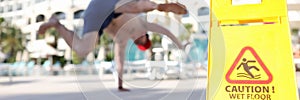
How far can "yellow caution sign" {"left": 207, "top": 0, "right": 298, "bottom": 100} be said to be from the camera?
1323mm

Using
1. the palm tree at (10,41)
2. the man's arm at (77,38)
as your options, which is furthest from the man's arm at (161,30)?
the palm tree at (10,41)

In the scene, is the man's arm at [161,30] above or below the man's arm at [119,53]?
above

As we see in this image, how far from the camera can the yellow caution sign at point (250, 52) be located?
1.32 meters

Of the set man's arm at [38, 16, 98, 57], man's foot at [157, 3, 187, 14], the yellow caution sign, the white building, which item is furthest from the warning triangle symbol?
the white building

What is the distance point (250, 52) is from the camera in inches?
54.7

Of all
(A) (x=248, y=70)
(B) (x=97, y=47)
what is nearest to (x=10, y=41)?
(B) (x=97, y=47)

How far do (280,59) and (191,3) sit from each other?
0.47 metres

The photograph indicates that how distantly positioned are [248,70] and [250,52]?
0.25ft

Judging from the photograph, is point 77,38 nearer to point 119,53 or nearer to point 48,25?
point 48,25

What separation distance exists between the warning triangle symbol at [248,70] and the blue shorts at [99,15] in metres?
0.73

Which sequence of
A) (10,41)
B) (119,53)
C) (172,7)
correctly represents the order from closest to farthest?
(172,7) < (119,53) < (10,41)

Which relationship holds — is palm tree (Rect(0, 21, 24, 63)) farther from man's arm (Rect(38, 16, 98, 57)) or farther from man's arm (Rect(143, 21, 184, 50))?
man's arm (Rect(143, 21, 184, 50))

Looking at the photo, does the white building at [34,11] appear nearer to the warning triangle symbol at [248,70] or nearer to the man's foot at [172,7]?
the man's foot at [172,7]

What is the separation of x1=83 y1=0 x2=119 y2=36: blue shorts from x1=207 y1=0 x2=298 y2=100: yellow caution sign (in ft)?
2.02
